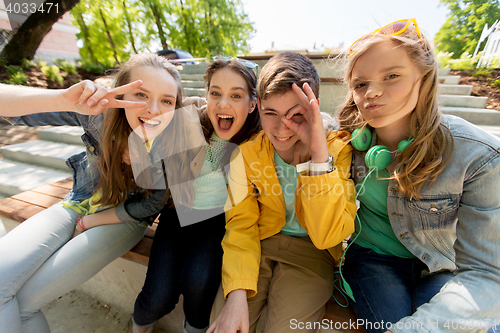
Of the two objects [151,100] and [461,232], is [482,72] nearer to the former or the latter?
[461,232]

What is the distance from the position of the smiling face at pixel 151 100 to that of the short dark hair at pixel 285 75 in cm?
62

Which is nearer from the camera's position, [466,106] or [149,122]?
[149,122]

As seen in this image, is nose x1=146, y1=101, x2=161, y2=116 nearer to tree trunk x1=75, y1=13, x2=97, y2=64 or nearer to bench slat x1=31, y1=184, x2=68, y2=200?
bench slat x1=31, y1=184, x2=68, y2=200

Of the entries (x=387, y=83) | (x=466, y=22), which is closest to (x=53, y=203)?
(x=387, y=83)

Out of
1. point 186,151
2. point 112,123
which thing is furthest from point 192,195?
point 112,123

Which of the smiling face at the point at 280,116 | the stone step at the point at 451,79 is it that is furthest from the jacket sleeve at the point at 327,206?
the stone step at the point at 451,79

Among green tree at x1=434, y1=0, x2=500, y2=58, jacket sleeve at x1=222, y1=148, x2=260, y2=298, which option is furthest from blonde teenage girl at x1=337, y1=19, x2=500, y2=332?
green tree at x1=434, y1=0, x2=500, y2=58

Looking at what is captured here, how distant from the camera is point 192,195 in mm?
1667

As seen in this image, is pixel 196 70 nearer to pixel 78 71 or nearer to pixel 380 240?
pixel 78 71

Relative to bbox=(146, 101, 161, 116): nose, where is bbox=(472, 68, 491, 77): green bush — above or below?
above

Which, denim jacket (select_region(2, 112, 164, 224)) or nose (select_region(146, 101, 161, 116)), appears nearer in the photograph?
nose (select_region(146, 101, 161, 116))

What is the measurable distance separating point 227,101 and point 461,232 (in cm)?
137

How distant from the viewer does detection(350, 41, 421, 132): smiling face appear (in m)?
1.08

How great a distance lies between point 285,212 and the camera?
149 centimetres
